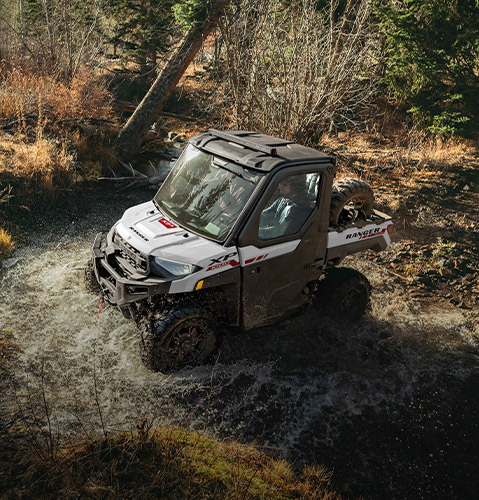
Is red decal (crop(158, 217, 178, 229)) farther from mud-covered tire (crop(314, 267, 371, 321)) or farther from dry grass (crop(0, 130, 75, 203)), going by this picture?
dry grass (crop(0, 130, 75, 203))

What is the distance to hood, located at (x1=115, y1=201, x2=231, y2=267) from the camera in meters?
4.49

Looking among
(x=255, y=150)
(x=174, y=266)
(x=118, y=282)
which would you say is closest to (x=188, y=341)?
(x=174, y=266)

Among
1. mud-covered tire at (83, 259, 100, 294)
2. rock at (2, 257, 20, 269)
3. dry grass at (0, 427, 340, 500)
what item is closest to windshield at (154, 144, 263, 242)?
mud-covered tire at (83, 259, 100, 294)

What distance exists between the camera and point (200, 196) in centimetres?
497

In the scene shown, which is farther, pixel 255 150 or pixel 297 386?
pixel 297 386

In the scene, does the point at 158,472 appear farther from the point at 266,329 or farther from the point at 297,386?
the point at 266,329

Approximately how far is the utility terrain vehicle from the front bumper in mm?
11

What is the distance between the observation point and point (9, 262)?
6.93 metres

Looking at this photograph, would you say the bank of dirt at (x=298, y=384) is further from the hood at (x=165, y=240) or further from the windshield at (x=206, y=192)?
the windshield at (x=206, y=192)

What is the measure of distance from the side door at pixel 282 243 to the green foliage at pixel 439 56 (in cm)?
865

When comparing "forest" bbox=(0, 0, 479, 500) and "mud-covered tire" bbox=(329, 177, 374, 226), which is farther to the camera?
"mud-covered tire" bbox=(329, 177, 374, 226)

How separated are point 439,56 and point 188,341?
443 inches

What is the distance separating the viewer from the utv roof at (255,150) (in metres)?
4.68

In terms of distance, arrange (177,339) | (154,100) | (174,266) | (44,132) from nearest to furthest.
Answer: (174,266)
(177,339)
(44,132)
(154,100)
